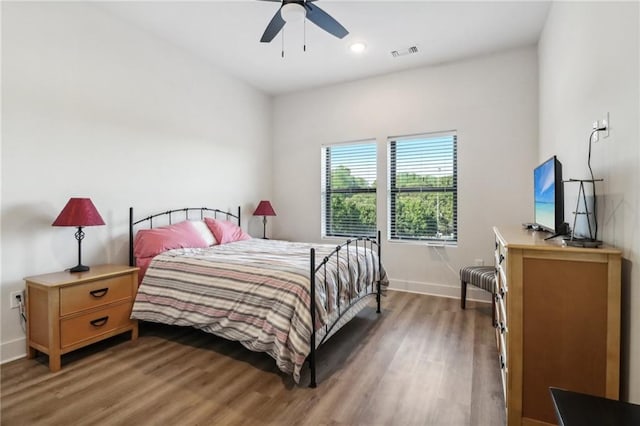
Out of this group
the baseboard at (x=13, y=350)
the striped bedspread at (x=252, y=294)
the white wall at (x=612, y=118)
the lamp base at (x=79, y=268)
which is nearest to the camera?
the white wall at (x=612, y=118)

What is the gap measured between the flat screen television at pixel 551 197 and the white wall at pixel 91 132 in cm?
361

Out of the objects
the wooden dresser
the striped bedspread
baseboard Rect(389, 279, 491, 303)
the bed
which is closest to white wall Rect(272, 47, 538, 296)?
baseboard Rect(389, 279, 491, 303)

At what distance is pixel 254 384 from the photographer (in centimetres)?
Result: 214

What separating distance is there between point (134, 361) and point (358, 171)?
11.7ft

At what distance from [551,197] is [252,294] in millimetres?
2098

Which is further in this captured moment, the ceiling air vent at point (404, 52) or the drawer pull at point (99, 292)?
the ceiling air vent at point (404, 52)

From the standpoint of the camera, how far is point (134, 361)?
2.44 metres

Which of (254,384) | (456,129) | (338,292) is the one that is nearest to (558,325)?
(338,292)

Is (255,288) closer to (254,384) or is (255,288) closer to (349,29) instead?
(254,384)

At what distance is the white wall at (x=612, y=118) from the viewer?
4.56 ft

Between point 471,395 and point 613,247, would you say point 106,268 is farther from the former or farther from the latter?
point 613,247

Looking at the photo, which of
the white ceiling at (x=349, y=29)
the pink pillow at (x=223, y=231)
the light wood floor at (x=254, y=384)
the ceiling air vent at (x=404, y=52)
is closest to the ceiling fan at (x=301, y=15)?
the white ceiling at (x=349, y=29)

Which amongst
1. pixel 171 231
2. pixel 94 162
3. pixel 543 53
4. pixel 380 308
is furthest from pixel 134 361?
pixel 543 53

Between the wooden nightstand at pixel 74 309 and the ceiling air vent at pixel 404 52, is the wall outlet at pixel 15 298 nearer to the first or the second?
the wooden nightstand at pixel 74 309
